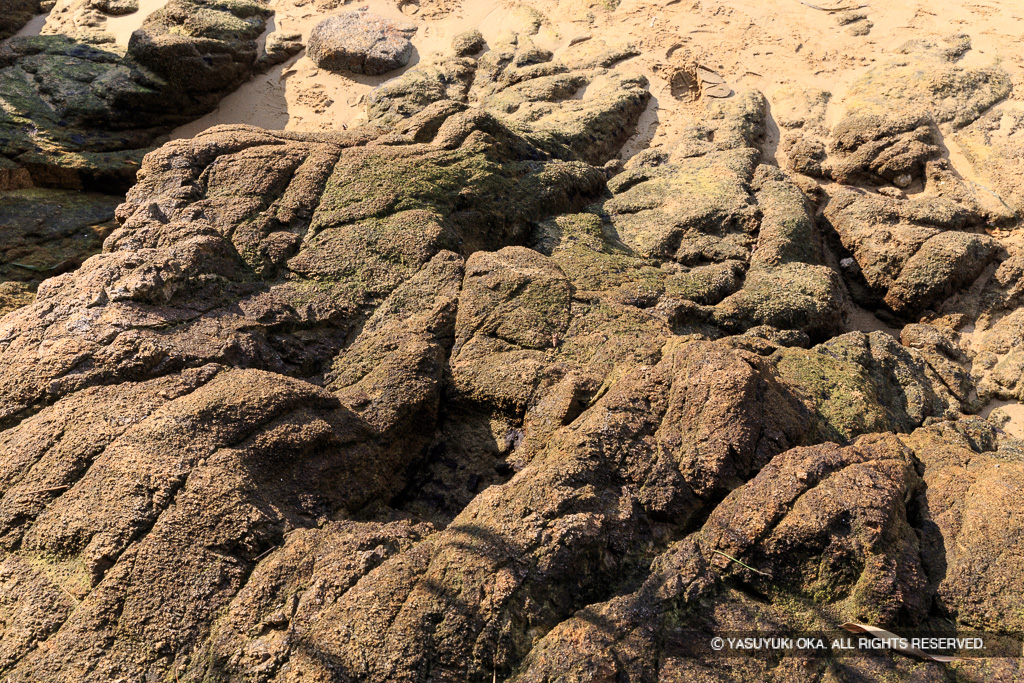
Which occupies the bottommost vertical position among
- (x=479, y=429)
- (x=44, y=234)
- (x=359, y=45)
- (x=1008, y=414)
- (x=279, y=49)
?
(x=44, y=234)

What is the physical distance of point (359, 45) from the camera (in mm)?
9406

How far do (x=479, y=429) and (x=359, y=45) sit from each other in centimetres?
724

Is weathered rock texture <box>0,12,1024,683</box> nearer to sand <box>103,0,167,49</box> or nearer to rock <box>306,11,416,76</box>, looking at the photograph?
rock <box>306,11,416,76</box>

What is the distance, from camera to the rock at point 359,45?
934cm

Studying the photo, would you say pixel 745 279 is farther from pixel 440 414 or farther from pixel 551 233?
pixel 440 414

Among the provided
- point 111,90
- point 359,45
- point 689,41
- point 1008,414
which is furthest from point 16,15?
point 1008,414

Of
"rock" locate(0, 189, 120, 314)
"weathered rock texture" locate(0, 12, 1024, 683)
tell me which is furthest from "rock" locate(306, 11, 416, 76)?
"rock" locate(0, 189, 120, 314)

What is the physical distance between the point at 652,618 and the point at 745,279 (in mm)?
3489

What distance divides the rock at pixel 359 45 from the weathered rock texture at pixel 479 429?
3.49 meters

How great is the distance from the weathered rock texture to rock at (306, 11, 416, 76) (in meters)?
3.49

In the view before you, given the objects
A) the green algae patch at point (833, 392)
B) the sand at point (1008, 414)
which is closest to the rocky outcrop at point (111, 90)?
the green algae patch at point (833, 392)

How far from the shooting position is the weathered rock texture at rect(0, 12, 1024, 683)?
9.73ft

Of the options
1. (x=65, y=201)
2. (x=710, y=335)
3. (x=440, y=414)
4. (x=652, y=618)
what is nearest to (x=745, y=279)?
(x=710, y=335)

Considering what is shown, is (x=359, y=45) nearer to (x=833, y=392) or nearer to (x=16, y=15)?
(x=16, y=15)
